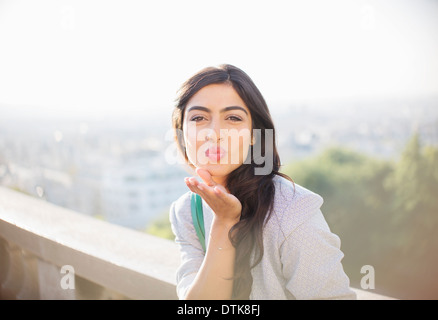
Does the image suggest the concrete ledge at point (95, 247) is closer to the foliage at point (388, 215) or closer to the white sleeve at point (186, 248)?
the white sleeve at point (186, 248)

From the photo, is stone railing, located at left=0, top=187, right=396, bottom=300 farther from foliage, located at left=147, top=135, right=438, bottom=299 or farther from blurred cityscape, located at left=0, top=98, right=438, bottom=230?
blurred cityscape, located at left=0, top=98, right=438, bottom=230

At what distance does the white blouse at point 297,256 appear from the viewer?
1068 millimetres

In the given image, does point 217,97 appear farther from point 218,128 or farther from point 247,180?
point 247,180

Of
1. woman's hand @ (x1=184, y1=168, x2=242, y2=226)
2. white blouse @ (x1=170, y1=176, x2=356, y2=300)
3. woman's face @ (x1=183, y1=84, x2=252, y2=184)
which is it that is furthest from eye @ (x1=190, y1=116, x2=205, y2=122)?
white blouse @ (x1=170, y1=176, x2=356, y2=300)

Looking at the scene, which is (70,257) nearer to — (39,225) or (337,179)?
(39,225)

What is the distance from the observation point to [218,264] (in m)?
1.11

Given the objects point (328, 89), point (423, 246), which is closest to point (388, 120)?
point (328, 89)

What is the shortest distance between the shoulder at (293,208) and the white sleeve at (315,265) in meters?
0.02

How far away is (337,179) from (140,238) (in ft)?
84.7

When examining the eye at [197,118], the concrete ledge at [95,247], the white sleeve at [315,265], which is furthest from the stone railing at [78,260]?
the eye at [197,118]

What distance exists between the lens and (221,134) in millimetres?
1212

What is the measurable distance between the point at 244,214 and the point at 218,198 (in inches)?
7.5

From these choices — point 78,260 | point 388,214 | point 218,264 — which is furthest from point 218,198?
point 388,214

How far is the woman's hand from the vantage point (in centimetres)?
102
